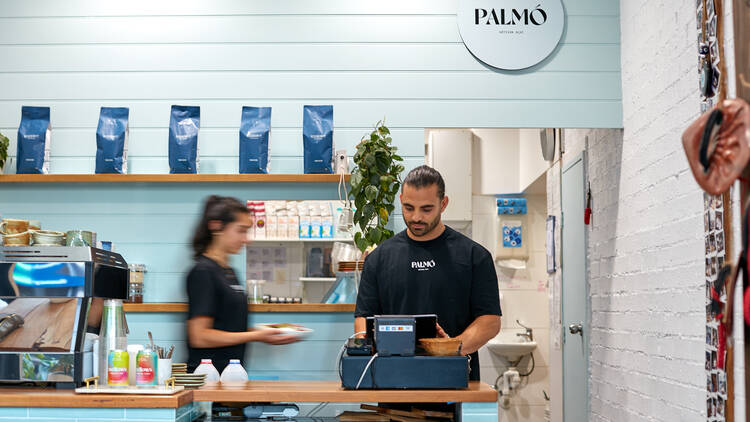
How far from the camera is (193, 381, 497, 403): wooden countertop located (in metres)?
2.56

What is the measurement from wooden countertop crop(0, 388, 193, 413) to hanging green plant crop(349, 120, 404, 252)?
5.68ft

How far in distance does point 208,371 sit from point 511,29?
2.59 m

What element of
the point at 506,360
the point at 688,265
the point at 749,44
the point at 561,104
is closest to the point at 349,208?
the point at 561,104

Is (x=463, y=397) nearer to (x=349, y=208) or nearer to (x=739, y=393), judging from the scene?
(x=739, y=393)

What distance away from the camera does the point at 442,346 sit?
104 inches

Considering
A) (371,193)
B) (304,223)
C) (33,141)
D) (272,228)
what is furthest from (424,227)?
(33,141)

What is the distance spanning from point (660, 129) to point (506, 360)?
13.2ft

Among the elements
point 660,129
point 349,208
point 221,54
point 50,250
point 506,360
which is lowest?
point 506,360

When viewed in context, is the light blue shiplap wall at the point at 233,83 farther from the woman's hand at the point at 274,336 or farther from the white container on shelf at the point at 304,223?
the woman's hand at the point at 274,336

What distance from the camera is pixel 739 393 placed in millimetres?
2967

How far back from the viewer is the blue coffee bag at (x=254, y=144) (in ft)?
14.2

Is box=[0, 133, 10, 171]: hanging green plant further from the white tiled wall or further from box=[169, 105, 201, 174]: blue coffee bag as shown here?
the white tiled wall

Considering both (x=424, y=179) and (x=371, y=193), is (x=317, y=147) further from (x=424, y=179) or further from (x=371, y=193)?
(x=424, y=179)

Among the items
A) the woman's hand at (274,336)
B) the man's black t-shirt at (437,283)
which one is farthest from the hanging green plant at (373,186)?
the woman's hand at (274,336)
